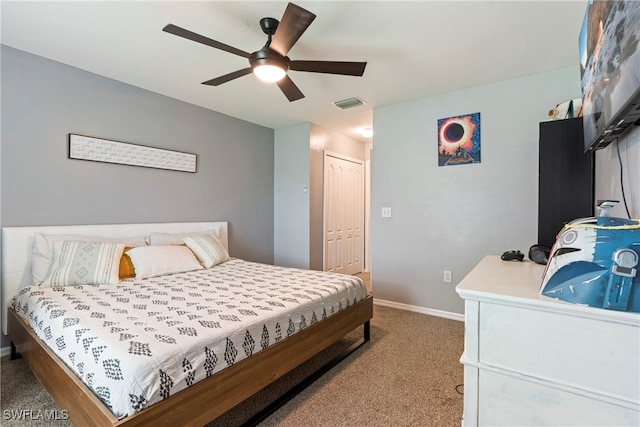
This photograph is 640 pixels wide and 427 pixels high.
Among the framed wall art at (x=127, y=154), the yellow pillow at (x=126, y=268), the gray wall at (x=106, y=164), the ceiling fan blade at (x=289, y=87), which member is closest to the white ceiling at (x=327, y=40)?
the gray wall at (x=106, y=164)

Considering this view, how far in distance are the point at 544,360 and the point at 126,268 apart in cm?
285

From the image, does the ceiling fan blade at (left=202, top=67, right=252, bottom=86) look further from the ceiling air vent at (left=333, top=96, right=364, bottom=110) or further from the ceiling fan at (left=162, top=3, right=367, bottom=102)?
the ceiling air vent at (left=333, top=96, right=364, bottom=110)

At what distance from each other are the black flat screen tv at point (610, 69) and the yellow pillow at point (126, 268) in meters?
3.16

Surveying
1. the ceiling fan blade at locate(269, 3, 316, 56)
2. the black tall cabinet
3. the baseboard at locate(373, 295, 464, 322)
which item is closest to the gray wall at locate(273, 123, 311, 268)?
the baseboard at locate(373, 295, 464, 322)

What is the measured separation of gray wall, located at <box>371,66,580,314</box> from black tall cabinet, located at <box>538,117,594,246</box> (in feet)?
3.41

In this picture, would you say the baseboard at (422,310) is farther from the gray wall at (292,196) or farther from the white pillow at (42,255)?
the white pillow at (42,255)

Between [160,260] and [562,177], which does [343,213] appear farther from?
[562,177]

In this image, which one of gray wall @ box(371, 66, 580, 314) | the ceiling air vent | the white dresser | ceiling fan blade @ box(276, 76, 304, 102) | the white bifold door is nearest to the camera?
the white dresser

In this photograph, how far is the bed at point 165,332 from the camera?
47.7 inches

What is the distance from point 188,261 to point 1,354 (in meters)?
1.47

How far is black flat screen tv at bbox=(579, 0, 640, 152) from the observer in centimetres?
90

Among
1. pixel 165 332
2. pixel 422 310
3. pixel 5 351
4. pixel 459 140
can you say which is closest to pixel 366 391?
pixel 165 332

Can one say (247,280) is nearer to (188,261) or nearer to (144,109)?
(188,261)

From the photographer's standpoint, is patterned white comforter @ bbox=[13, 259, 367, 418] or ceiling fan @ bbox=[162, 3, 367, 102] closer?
patterned white comforter @ bbox=[13, 259, 367, 418]
